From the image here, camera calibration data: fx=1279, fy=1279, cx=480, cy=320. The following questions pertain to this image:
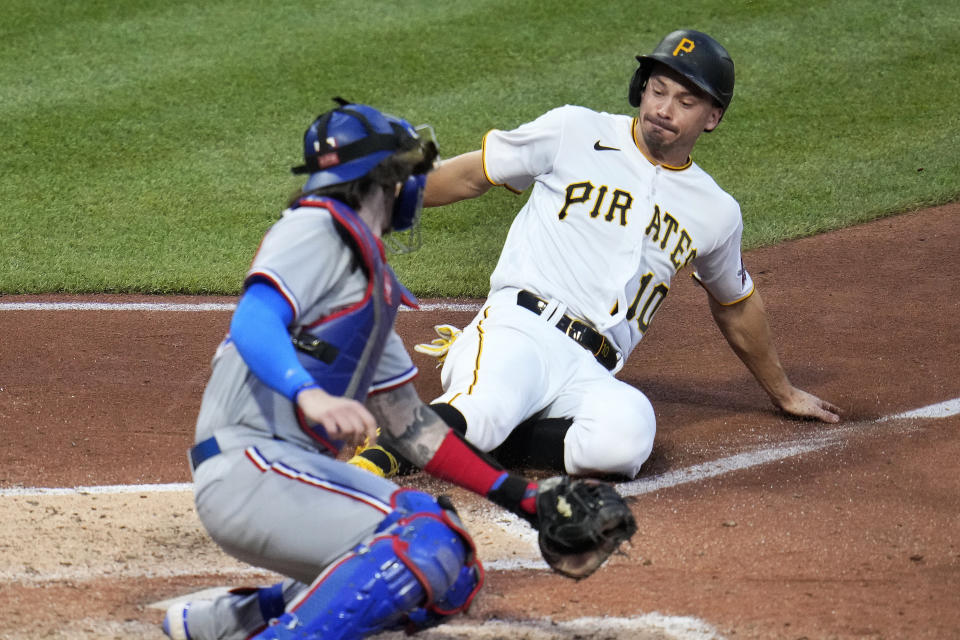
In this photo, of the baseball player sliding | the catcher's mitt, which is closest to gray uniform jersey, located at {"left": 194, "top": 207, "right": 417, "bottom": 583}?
the catcher's mitt

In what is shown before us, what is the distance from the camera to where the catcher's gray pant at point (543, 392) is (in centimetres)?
424

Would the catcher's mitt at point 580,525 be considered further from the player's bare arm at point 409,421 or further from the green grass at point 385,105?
the green grass at point 385,105

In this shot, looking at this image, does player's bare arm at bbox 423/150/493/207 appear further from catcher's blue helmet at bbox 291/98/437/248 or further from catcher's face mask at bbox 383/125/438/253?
catcher's blue helmet at bbox 291/98/437/248

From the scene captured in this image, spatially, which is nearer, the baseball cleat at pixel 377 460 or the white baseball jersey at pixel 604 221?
the baseball cleat at pixel 377 460

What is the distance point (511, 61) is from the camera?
948 centimetres

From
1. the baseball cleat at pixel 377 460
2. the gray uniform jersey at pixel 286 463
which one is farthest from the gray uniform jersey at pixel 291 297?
the baseball cleat at pixel 377 460

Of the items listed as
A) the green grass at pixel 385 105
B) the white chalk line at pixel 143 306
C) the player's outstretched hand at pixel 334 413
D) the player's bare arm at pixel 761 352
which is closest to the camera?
the player's outstretched hand at pixel 334 413

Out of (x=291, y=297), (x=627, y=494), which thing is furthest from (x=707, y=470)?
A: (x=291, y=297)

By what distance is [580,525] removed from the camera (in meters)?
2.95

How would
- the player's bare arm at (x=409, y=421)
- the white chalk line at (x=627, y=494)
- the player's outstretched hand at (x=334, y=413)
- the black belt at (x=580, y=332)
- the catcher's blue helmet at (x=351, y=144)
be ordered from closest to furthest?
the player's outstretched hand at (x=334, y=413)
the catcher's blue helmet at (x=351, y=144)
the player's bare arm at (x=409, y=421)
the white chalk line at (x=627, y=494)
the black belt at (x=580, y=332)

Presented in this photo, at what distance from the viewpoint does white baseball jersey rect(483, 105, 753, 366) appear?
471 cm

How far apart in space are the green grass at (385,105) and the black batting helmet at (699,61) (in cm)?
218

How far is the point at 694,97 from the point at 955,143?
15.1 feet

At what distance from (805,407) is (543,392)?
1.19 meters
